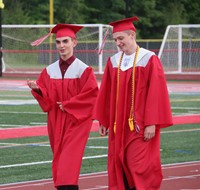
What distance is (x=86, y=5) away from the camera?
216ft

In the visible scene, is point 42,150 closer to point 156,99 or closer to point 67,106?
point 67,106

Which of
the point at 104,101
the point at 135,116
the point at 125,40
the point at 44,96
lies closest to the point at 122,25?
the point at 125,40

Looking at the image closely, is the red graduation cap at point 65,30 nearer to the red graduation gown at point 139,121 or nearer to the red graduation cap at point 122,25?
the red graduation cap at point 122,25

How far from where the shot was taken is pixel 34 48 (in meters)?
42.0

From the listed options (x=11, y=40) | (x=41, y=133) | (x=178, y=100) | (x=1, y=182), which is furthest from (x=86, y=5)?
(x=1, y=182)

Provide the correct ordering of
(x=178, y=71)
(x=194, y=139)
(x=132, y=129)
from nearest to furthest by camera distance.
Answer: (x=132, y=129) < (x=194, y=139) < (x=178, y=71)

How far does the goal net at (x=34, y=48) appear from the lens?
132 ft

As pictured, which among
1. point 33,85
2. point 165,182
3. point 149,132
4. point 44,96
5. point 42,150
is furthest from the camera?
point 42,150

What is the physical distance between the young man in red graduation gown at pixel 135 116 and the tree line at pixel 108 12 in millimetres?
47510

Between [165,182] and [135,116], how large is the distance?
3634 millimetres

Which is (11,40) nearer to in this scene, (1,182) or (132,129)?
(1,182)

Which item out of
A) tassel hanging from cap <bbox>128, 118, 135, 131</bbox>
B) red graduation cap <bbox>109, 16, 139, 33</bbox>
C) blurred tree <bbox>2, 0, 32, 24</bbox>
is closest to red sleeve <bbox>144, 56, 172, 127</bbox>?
tassel hanging from cap <bbox>128, 118, 135, 131</bbox>

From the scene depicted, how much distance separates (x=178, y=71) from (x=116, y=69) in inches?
1158

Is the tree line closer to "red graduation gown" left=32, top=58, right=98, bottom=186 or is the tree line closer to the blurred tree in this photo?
the blurred tree
